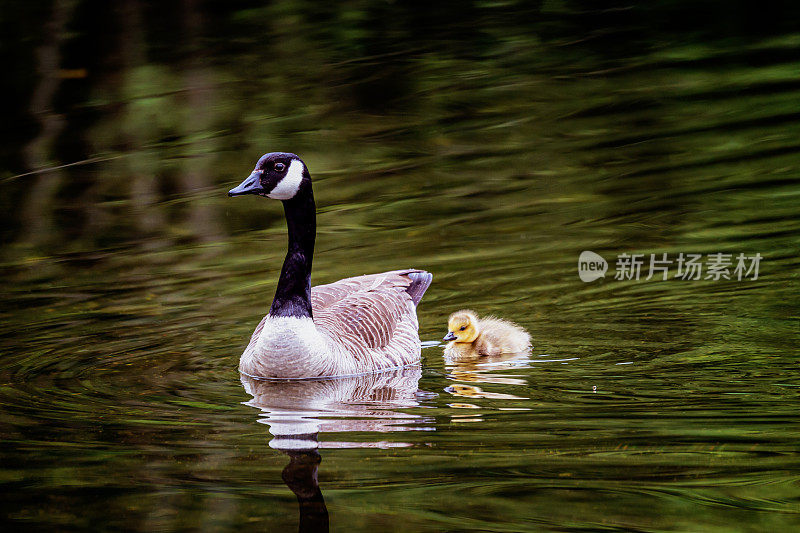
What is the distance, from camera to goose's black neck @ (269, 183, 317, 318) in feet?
28.6

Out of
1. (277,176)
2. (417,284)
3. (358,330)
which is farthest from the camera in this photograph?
(417,284)

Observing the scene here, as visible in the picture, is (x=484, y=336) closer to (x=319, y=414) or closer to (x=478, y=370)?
(x=478, y=370)

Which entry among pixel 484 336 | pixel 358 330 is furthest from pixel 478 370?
pixel 358 330

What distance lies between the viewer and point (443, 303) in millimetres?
10453

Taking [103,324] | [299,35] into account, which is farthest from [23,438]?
[299,35]

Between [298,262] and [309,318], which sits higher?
[298,262]

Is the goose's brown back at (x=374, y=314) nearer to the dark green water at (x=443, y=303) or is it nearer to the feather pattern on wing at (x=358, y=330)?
the feather pattern on wing at (x=358, y=330)

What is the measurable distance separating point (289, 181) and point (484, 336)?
1811 mm

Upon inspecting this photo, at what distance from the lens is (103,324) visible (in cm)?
990

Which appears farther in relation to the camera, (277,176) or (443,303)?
(443,303)

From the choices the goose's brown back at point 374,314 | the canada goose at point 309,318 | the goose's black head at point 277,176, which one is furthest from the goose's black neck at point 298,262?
the goose's brown back at point 374,314

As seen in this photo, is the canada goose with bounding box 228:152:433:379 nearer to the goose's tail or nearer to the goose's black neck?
the goose's black neck

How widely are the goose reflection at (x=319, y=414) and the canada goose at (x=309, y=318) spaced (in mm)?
114

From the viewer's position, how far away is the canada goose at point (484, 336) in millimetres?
8930
